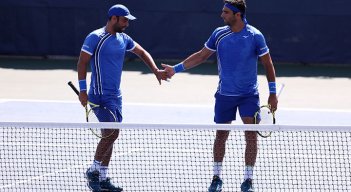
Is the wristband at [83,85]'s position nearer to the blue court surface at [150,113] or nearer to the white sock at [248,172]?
the white sock at [248,172]

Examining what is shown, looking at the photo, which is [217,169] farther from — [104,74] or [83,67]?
[83,67]

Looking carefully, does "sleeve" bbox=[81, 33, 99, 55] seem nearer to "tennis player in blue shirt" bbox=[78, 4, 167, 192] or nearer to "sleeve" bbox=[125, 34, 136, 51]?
"tennis player in blue shirt" bbox=[78, 4, 167, 192]

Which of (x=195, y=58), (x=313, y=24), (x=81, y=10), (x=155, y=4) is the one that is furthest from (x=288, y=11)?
(x=195, y=58)

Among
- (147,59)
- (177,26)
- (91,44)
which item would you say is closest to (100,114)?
(91,44)

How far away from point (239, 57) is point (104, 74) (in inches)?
49.4

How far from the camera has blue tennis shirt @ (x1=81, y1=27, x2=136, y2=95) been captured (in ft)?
27.9

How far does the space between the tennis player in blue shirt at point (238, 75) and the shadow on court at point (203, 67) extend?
9.22 meters

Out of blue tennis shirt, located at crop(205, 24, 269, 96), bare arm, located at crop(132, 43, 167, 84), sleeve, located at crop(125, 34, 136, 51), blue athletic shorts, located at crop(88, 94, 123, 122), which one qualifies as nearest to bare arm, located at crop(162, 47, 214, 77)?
blue tennis shirt, located at crop(205, 24, 269, 96)

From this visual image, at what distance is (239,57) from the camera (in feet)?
27.9

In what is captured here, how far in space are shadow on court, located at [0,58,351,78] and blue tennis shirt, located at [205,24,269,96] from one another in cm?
925

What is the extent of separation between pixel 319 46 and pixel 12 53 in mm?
6610

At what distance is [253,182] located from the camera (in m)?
8.78

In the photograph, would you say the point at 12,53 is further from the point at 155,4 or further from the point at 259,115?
the point at 259,115

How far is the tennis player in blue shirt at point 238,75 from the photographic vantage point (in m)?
8.43
